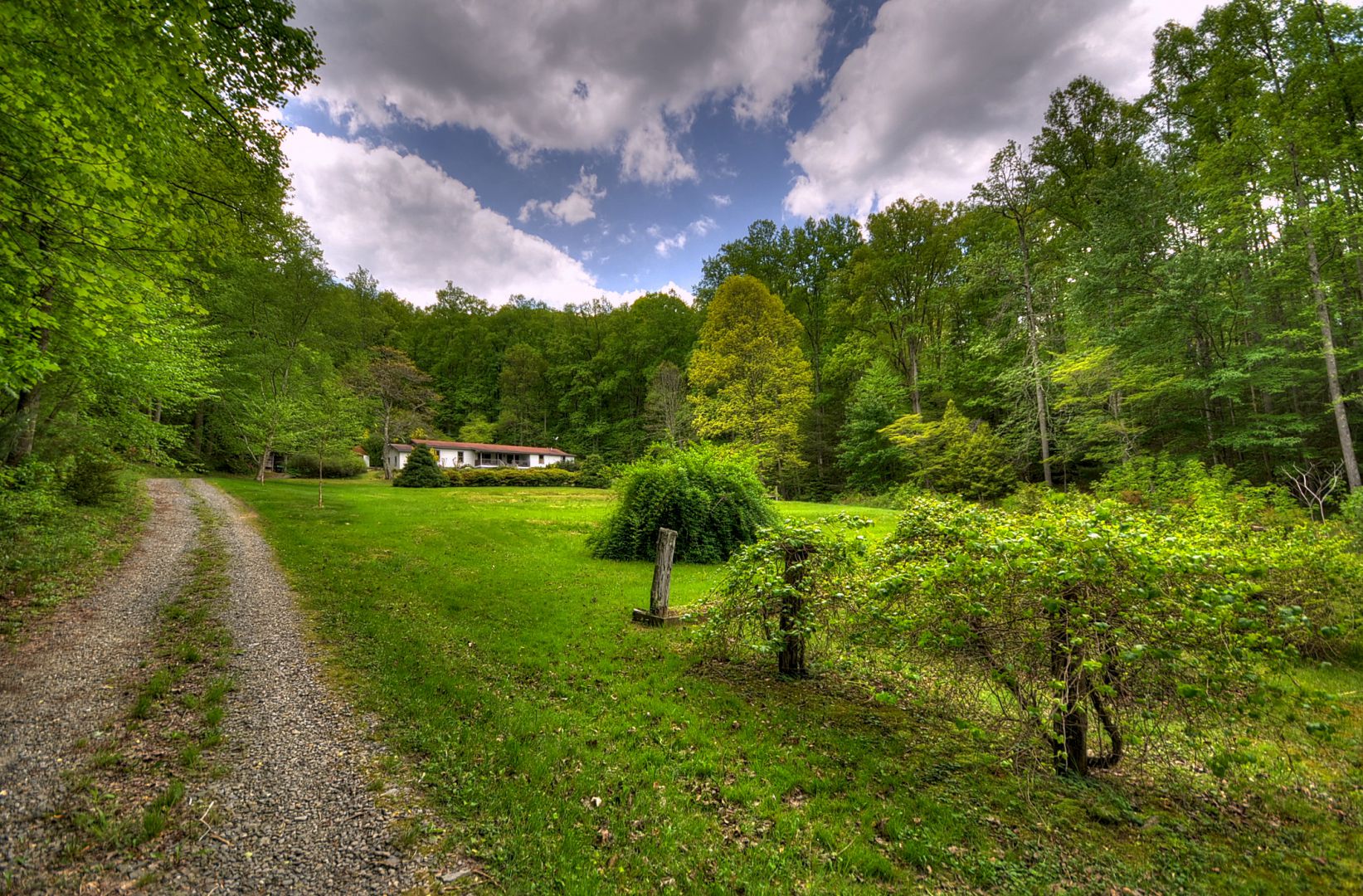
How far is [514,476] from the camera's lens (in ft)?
107

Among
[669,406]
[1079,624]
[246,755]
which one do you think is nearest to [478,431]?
[669,406]

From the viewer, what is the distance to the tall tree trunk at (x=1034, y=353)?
18.4m

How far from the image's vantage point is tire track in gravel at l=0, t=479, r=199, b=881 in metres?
2.71

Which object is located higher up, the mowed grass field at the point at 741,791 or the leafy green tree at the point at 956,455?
the leafy green tree at the point at 956,455

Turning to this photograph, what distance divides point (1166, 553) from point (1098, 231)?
21.1 meters

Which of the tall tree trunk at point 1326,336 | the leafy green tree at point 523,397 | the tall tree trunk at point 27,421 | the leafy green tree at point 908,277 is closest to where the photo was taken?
the tall tree trunk at point 27,421

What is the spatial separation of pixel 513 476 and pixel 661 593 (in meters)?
28.0

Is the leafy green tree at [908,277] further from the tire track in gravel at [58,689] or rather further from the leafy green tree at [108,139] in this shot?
the tire track in gravel at [58,689]

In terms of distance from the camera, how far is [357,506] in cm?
1742

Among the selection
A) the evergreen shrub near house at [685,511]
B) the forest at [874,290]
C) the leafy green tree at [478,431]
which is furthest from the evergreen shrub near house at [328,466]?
the evergreen shrub near house at [685,511]

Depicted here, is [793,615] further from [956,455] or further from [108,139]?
[956,455]

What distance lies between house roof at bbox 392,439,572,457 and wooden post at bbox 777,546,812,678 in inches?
1646

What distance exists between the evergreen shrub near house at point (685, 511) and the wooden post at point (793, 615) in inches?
226

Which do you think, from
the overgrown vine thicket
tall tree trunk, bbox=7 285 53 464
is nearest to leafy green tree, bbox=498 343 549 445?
tall tree trunk, bbox=7 285 53 464
